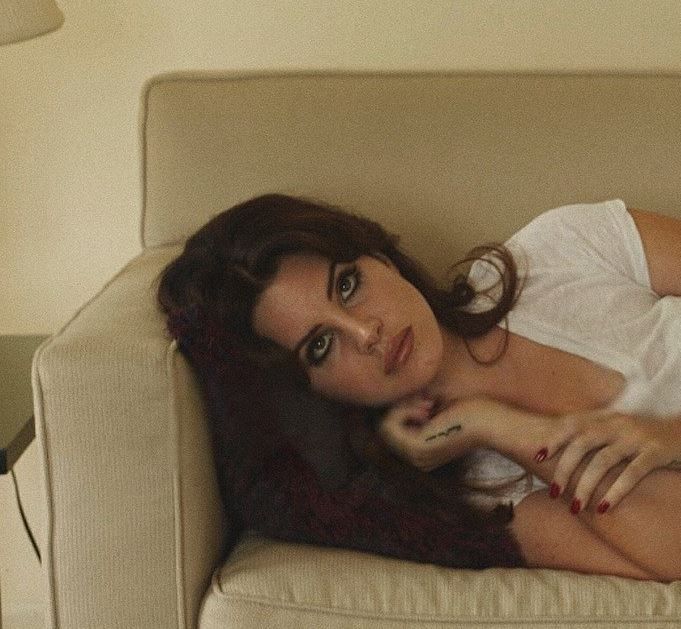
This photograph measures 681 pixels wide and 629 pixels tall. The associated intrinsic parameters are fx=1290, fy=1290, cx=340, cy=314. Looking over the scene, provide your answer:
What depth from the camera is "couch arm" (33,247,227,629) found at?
1.33 m

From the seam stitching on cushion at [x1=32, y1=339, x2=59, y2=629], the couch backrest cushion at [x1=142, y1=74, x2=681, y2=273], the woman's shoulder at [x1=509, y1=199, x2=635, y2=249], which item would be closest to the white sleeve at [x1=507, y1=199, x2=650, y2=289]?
the woman's shoulder at [x1=509, y1=199, x2=635, y2=249]

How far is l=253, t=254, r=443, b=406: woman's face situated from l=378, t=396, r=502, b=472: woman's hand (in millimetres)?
31

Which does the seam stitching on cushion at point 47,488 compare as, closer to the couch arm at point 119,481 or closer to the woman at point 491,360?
the couch arm at point 119,481

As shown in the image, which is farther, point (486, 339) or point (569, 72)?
point (569, 72)

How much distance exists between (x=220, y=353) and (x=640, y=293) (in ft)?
1.81

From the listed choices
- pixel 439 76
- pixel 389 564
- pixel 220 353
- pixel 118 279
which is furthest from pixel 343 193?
pixel 389 564

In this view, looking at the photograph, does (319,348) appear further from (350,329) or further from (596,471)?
(596,471)

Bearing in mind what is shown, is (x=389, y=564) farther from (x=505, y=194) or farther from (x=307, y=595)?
(x=505, y=194)

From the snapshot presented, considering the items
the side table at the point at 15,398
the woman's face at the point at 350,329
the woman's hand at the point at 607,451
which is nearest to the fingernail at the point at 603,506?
the woman's hand at the point at 607,451

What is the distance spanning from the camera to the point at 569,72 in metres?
1.85

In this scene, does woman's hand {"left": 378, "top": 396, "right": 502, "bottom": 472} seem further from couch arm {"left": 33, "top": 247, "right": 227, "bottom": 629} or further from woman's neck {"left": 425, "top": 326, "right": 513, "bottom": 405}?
couch arm {"left": 33, "top": 247, "right": 227, "bottom": 629}

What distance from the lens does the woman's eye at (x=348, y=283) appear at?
4.91ft

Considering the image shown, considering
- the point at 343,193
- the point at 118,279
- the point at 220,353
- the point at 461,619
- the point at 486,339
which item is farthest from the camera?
the point at 343,193

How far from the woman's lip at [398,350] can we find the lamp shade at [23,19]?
67 centimetres
